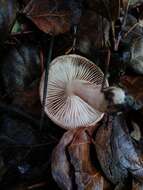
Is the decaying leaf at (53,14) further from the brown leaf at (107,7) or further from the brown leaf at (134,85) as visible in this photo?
the brown leaf at (134,85)

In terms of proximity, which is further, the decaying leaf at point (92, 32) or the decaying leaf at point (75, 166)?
the decaying leaf at point (92, 32)

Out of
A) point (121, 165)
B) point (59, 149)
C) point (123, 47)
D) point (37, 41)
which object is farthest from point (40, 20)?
point (121, 165)

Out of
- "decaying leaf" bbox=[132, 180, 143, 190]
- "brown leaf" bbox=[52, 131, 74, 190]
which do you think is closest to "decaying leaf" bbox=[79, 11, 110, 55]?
"brown leaf" bbox=[52, 131, 74, 190]

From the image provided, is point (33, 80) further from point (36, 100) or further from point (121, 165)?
point (121, 165)

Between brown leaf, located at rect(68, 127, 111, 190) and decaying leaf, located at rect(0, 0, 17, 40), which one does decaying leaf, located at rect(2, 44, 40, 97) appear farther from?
brown leaf, located at rect(68, 127, 111, 190)

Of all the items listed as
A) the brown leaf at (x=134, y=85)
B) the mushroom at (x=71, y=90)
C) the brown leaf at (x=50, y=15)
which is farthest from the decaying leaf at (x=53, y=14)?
the brown leaf at (x=134, y=85)

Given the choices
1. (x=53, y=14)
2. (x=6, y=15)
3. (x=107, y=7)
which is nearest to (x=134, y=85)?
(x=107, y=7)
